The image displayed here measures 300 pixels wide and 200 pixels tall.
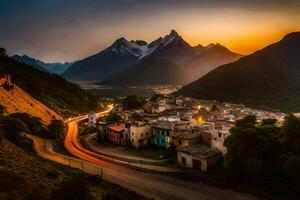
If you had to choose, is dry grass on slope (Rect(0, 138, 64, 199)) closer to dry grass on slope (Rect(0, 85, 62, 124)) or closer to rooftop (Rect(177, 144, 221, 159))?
rooftop (Rect(177, 144, 221, 159))

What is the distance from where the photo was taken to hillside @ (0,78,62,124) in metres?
88.9

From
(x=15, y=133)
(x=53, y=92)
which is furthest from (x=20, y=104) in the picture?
(x=53, y=92)

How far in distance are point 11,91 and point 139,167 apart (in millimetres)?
65672

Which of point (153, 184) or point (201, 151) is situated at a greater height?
point (201, 151)

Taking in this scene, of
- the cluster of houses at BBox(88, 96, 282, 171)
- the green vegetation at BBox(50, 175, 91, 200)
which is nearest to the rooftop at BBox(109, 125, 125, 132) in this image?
the cluster of houses at BBox(88, 96, 282, 171)

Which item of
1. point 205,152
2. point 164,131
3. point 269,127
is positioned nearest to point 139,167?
point 205,152

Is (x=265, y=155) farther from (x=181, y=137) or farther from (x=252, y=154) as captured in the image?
(x=181, y=137)

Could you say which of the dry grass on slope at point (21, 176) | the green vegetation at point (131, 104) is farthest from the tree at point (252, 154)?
the green vegetation at point (131, 104)

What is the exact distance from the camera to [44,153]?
62.3m

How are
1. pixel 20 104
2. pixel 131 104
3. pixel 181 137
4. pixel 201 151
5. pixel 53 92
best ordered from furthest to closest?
pixel 53 92 → pixel 131 104 → pixel 20 104 → pixel 181 137 → pixel 201 151

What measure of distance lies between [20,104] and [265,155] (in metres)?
75.9

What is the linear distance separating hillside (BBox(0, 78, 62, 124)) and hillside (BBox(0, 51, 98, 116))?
49.4ft

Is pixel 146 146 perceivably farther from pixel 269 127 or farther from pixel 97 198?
pixel 97 198

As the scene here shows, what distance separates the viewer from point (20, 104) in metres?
96.8
